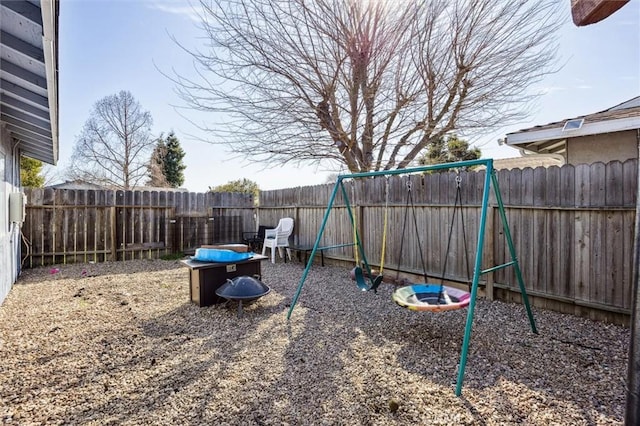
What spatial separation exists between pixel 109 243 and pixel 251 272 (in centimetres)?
431

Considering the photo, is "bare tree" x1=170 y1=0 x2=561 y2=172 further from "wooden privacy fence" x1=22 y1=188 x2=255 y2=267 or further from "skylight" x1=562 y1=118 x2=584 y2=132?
"wooden privacy fence" x1=22 y1=188 x2=255 y2=267

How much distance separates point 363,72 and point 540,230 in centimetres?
387

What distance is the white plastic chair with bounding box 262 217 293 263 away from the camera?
22.7ft

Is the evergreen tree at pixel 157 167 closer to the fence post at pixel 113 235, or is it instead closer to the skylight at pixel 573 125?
the fence post at pixel 113 235

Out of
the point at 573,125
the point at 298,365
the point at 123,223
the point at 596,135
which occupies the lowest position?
the point at 298,365

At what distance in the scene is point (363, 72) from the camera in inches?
232

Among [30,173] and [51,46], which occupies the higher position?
[30,173]

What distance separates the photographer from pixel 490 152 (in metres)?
6.91

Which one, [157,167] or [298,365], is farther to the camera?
[157,167]

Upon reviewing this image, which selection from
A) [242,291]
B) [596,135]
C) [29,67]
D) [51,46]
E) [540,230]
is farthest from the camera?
[596,135]

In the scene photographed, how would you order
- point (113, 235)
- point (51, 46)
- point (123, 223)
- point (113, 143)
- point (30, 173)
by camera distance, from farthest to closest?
point (113, 143)
point (30, 173)
point (123, 223)
point (113, 235)
point (51, 46)

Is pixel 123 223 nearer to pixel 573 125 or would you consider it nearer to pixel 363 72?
pixel 363 72

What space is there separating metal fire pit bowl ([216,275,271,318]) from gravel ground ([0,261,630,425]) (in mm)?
223

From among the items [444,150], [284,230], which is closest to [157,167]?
[284,230]
